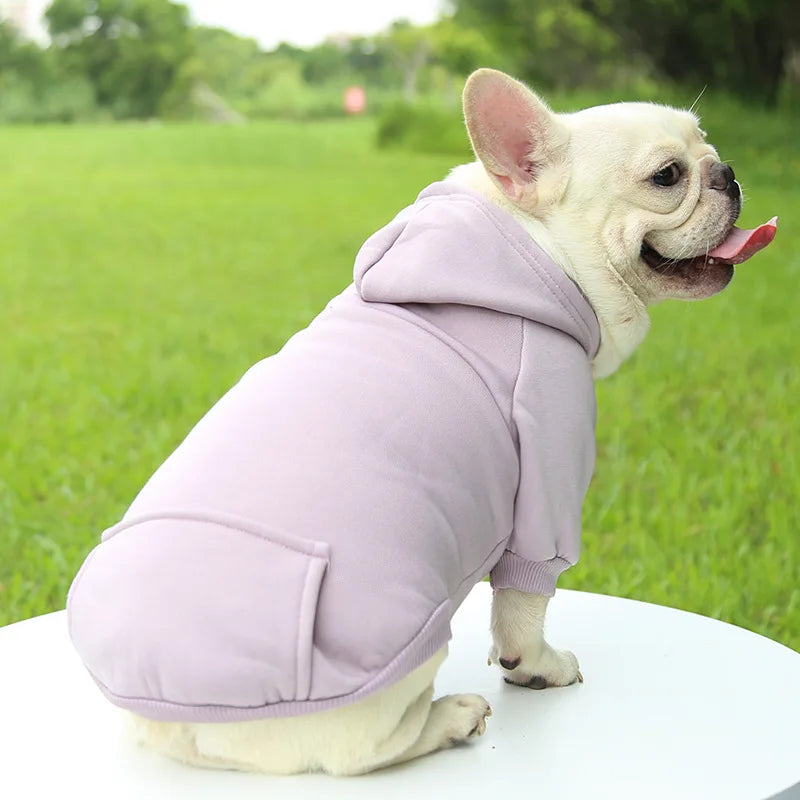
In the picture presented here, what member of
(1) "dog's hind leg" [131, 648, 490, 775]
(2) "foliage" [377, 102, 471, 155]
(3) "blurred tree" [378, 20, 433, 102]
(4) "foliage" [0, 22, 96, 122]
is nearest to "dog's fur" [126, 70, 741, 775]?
(1) "dog's hind leg" [131, 648, 490, 775]

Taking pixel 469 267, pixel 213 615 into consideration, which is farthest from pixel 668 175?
pixel 213 615

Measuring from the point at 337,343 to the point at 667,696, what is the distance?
2.27 feet

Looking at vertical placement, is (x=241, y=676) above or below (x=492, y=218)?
below

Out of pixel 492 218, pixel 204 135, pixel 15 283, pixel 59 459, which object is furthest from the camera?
pixel 204 135

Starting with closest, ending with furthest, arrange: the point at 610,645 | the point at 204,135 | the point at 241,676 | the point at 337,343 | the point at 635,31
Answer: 1. the point at 241,676
2. the point at 337,343
3. the point at 610,645
4. the point at 635,31
5. the point at 204,135

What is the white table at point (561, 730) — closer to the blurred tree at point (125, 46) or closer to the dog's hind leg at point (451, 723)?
the dog's hind leg at point (451, 723)

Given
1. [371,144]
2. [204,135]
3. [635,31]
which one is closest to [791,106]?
[635,31]

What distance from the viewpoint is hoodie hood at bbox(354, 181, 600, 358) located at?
5.05 ft

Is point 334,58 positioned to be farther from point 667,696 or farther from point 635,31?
point 667,696

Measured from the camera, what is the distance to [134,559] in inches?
53.2

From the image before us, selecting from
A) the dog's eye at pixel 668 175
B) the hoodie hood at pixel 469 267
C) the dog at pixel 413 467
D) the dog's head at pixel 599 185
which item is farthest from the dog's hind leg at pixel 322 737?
the dog's eye at pixel 668 175

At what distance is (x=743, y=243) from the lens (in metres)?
1.74

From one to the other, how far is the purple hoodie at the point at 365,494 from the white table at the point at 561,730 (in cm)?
15

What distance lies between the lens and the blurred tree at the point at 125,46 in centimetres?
1352
